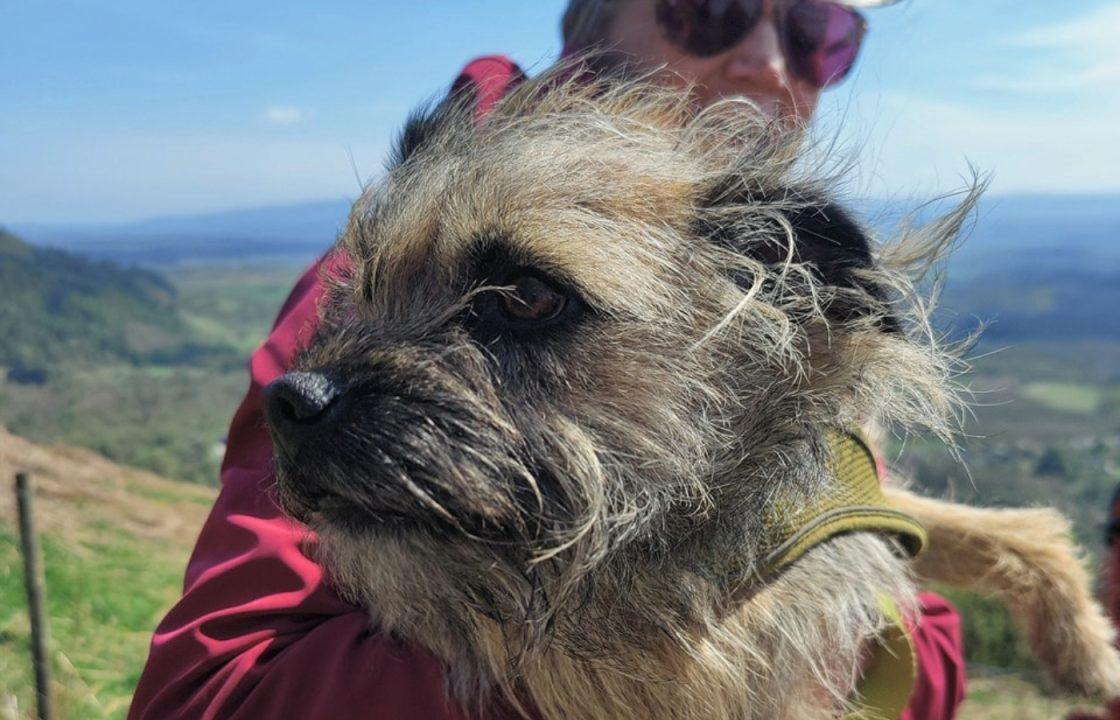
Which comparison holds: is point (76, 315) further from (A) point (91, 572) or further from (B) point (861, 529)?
(B) point (861, 529)

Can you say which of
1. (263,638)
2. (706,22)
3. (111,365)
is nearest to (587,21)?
(706,22)

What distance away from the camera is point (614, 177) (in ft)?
6.41

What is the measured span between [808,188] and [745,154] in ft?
Result: 0.63

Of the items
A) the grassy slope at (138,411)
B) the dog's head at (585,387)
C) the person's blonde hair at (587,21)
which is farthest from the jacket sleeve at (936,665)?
the grassy slope at (138,411)

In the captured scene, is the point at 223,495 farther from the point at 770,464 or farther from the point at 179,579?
the point at 179,579

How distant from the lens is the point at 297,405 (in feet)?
5.25

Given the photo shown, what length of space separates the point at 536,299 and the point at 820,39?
5.26 ft

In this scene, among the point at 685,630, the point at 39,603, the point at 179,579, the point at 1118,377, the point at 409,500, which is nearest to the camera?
the point at 409,500

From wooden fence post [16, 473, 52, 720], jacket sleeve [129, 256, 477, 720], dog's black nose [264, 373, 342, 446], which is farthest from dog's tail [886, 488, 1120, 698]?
wooden fence post [16, 473, 52, 720]

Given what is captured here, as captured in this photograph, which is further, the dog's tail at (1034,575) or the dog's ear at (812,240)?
the dog's tail at (1034,575)

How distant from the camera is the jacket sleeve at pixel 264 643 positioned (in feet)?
5.82

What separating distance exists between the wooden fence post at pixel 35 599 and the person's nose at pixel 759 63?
3352 mm

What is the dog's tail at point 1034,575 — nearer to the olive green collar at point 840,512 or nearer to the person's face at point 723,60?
the olive green collar at point 840,512

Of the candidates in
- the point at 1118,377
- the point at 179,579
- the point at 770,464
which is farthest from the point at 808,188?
the point at 1118,377
